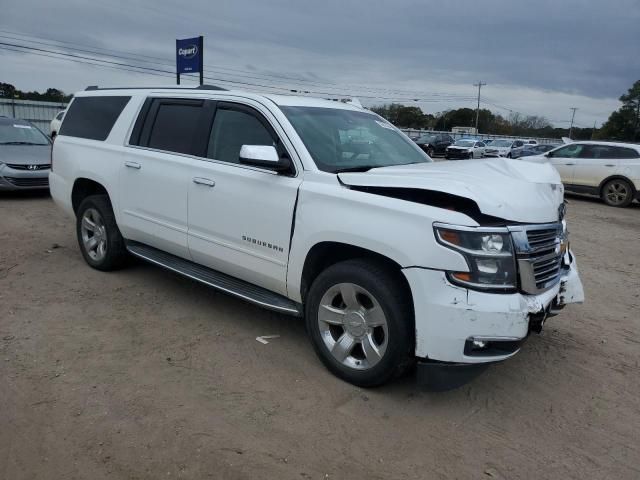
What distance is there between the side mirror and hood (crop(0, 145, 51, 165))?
838 centimetres

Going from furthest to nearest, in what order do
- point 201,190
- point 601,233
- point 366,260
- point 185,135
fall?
1. point 601,233
2. point 185,135
3. point 201,190
4. point 366,260

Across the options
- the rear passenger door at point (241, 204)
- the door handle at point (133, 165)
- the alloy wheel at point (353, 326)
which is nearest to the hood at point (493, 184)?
the rear passenger door at point (241, 204)

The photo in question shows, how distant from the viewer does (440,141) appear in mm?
38375

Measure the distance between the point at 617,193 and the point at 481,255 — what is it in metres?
14.0

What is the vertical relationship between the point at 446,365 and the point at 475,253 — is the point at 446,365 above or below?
below

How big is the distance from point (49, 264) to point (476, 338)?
505 centimetres

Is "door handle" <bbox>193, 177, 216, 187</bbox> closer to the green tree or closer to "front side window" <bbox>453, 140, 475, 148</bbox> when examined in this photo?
"front side window" <bbox>453, 140, 475, 148</bbox>

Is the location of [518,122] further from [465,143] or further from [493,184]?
[493,184]

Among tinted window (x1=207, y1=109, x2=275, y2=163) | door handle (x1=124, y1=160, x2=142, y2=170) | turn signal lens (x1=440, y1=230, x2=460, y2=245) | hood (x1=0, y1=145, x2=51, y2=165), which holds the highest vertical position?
tinted window (x1=207, y1=109, x2=275, y2=163)

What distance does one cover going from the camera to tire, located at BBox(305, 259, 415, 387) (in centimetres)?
322

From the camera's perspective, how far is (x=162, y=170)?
15.4 feet

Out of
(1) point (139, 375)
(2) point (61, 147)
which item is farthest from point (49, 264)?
(1) point (139, 375)

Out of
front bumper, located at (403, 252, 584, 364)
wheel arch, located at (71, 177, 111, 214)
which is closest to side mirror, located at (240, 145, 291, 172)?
front bumper, located at (403, 252, 584, 364)

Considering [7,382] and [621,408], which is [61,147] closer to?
[7,382]
